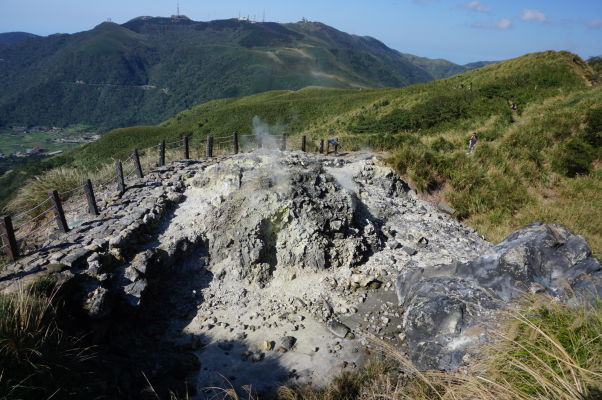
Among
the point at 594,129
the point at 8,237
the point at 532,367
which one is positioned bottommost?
the point at 8,237

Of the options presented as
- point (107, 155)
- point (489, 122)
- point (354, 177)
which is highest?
point (489, 122)

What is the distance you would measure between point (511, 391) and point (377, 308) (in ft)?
17.5

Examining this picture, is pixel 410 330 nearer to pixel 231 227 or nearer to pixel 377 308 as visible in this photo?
pixel 377 308

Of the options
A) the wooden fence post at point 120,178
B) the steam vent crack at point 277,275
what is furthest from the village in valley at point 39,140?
the steam vent crack at point 277,275

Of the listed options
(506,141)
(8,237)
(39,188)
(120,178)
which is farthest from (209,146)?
(506,141)

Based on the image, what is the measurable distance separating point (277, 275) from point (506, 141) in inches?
544

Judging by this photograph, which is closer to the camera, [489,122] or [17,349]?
[17,349]

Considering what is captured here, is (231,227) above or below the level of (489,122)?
below

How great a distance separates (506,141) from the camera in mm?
16141

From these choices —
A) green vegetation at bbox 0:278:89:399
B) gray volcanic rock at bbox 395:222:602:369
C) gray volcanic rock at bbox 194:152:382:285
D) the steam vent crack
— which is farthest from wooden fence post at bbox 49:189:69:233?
gray volcanic rock at bbox 395:222:602:369

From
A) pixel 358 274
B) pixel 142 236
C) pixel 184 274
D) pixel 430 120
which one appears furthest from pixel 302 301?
pixel 430 120

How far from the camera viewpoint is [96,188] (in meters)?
11.3

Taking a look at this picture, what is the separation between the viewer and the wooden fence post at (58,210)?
7418mm

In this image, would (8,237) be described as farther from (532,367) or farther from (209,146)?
(532,367)
